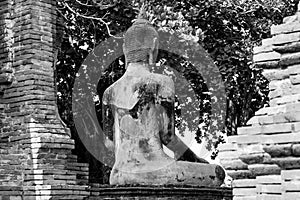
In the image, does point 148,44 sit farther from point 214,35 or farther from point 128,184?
point 214,35

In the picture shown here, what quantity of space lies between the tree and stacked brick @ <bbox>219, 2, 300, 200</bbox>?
9423mm

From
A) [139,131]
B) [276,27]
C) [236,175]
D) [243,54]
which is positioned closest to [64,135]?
[139,131]

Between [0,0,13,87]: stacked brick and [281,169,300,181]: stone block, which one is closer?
[281,169,300,181]: stone block

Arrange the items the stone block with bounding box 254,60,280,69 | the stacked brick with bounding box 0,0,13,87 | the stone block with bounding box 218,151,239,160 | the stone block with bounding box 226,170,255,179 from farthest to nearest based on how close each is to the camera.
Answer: the stacked brick with bounding box 0,0,13,87 < the stone block with bounding box 218,151,239,160 < the stone block with bounding box 226,170,255,179 < the stone block with bounding box 254,60,280,69

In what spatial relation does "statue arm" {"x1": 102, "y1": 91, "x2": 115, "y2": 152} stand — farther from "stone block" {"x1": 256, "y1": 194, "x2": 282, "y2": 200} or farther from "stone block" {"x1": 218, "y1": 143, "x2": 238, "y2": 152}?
"stone block" {"x1": 256, "y1": 194, "x2": 282, "y2": 200}

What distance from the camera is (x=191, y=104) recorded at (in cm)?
1727

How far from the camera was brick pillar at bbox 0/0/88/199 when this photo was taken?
10406 millimetres

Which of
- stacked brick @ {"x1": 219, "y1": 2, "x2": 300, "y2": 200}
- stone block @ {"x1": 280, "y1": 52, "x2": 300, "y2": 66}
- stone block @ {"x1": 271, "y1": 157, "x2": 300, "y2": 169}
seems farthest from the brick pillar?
stone block @ {"x1": 271, "y1": 157, "x2": 300, "y2": 169}

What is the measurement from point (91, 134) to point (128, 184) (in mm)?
8321

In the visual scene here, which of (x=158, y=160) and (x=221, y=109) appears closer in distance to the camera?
(x=158, y=160)

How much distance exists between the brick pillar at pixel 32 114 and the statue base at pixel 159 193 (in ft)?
3.95

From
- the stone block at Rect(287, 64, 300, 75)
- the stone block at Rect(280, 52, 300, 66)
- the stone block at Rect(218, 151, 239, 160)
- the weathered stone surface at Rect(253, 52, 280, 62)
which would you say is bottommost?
the stone block at Rect(218, 151, 239, 160)

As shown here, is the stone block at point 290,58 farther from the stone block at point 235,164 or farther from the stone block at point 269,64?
the stone block at point 235,164

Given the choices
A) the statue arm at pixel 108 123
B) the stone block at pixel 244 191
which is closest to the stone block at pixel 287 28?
the stone block at pixel 244 191
